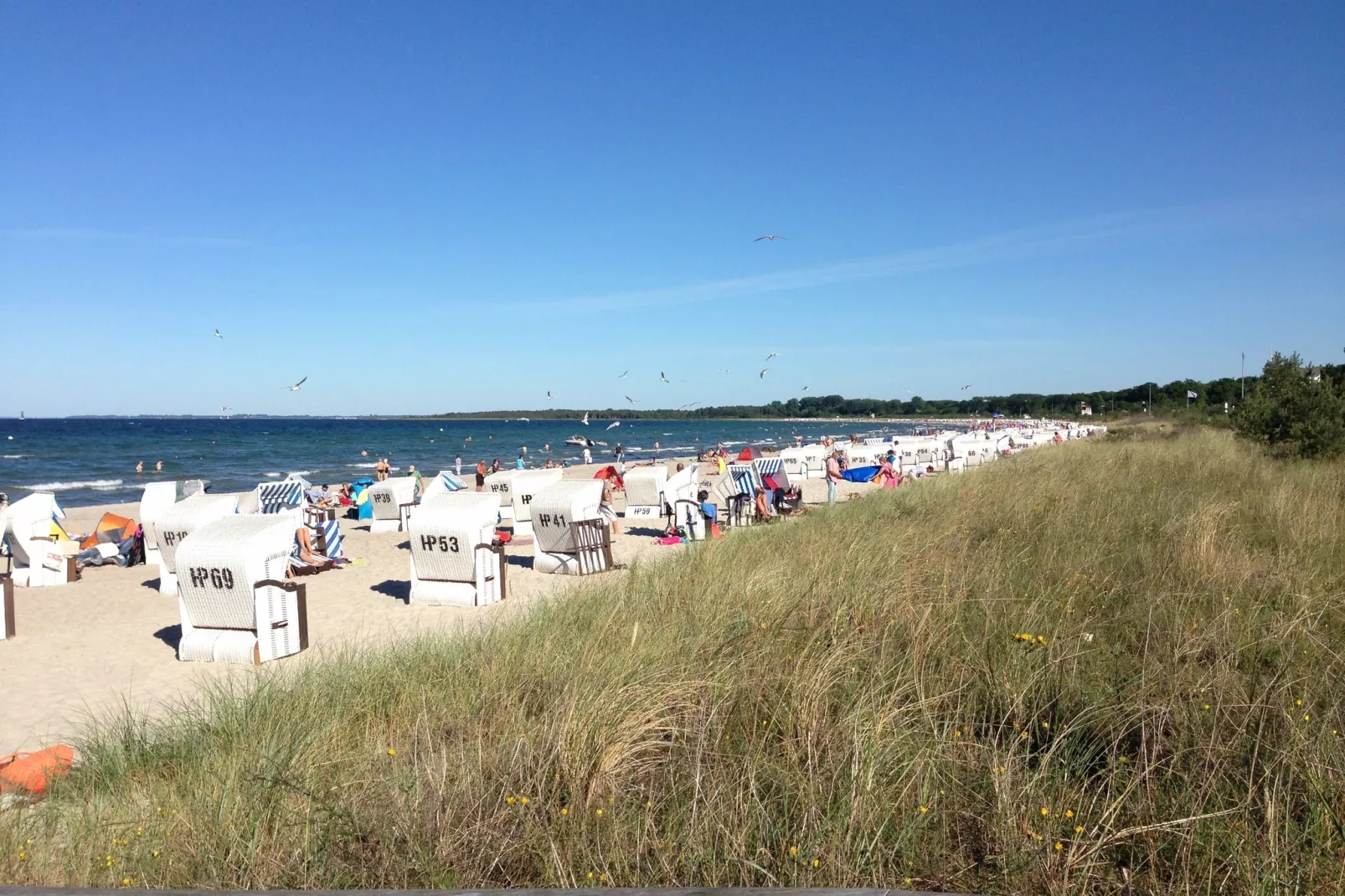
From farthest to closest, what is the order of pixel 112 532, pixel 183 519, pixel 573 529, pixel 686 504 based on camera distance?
pixel 686 504 → pixel 112 532 → pixel 573 529 → pixel 183 519

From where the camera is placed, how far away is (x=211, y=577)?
26.3 feet

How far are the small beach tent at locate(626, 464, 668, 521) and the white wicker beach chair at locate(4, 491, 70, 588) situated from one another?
11.3 metres

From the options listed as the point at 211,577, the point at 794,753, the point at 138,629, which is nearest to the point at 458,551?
the point at 211,577

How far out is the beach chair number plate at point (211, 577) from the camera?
797 centimetres

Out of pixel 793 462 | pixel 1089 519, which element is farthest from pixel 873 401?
pixel 1089 519

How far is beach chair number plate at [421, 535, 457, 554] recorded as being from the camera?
10.4 metres

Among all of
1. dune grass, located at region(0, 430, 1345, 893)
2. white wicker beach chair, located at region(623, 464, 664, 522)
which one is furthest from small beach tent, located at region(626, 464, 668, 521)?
dune grass, located at region(0, 430, 1345, 893)

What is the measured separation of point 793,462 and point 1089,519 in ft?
72.3

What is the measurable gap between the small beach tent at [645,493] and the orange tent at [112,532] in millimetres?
10286

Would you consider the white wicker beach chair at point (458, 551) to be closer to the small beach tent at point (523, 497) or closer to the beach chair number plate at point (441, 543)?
the beach chair number plate at point (441, 543)

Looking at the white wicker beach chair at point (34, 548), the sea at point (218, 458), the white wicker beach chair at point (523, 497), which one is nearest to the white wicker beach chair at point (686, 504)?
the white wicker beach chair at point (523, 497)

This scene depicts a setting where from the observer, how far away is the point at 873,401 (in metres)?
188

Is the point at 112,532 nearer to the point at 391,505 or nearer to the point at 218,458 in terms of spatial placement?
the point at 391,505

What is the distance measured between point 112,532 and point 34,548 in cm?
277
